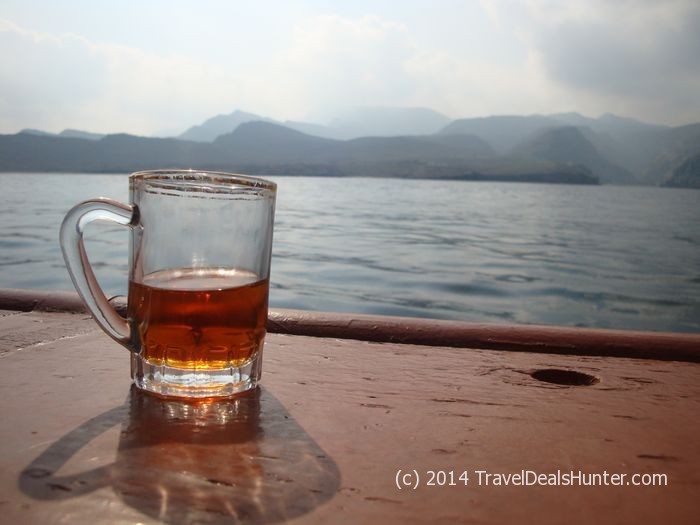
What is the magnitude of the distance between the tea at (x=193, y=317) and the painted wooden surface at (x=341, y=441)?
0.05 metres

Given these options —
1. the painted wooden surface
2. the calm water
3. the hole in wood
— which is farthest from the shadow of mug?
the calm water

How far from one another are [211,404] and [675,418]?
1.75 ft

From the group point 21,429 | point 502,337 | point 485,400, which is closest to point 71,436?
point 21,429

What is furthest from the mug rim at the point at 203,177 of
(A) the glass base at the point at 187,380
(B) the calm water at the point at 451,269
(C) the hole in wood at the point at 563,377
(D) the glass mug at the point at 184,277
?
(B) the calm water at the point at 451,269

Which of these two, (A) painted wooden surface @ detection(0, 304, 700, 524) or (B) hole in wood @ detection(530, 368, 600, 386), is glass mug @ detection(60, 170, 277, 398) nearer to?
(A) painted wooden surface @ detection(0, 304, 700, 524)

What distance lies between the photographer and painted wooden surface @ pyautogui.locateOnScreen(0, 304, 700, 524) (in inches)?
18.8

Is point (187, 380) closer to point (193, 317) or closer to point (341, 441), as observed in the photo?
point (193, 317)

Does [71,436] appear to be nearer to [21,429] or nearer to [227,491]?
[21,429]

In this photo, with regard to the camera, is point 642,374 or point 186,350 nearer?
point 186,350

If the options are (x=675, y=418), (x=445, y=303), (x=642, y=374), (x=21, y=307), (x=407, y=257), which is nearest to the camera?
(x=675, y=418)

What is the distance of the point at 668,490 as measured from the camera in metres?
0.52

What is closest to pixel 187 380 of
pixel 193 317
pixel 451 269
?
pixel 193 317

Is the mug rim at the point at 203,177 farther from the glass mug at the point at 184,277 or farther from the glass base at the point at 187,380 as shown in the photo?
Result: the glass base at the point at 187,380

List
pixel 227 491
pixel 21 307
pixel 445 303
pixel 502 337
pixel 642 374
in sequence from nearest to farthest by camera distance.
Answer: pixel 227 491 < pixel 642 374 < pixel 502 337 < pixel 21 307 < pixel 445 303
